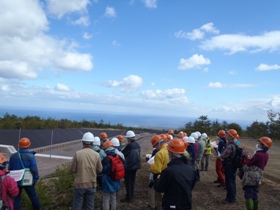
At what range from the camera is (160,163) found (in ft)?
17.6

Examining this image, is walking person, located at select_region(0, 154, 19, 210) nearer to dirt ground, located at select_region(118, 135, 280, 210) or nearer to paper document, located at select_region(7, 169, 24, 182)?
paper document, located at select_region(7, 169, 24, 182)

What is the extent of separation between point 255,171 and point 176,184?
9.47 ft

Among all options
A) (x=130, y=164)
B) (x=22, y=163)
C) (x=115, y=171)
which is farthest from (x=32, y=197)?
(x=130, y=164)

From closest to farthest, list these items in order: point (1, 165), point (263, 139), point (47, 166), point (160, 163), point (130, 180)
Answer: point (1, 165), point (160, 163), point (263, 139), point (130, 180), point (47, 166)

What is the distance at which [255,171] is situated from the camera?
5.77 m

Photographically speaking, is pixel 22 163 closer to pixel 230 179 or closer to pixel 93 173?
pixel 93 173

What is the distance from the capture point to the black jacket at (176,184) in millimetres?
3635

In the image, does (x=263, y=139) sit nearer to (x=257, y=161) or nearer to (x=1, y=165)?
(x=257, y=161)

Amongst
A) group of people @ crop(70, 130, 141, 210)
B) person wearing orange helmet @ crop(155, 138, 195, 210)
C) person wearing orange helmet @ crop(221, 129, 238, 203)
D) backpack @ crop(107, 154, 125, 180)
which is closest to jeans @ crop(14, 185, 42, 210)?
group of people @ crop(70, 130, 141, 210)

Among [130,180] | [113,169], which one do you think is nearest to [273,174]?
[130,180]

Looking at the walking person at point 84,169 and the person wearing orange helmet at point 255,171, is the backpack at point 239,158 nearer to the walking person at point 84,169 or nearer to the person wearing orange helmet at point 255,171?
the person wearing orange helmet at point 255,171

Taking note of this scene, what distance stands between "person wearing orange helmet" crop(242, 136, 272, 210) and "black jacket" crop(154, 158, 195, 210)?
2.57 metres

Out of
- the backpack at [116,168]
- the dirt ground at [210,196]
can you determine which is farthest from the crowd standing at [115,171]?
the dirt ground at [210,196]

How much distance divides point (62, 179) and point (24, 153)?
6.43 feet
